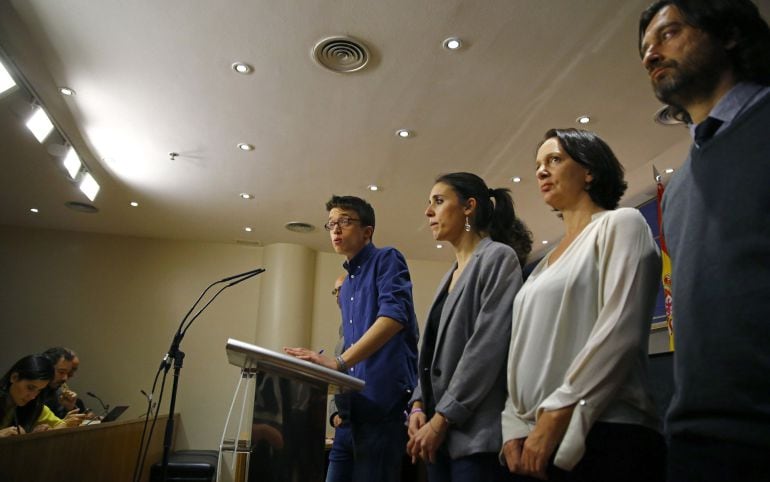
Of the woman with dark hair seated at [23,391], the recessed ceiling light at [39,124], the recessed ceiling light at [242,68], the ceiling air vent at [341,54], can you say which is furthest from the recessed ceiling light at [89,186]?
the ceiling air vent at [341,54]

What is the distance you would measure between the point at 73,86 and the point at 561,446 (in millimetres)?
3692

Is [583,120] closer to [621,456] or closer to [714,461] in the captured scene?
[621,456]

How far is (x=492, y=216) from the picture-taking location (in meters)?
1.57

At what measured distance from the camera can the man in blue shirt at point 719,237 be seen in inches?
25.1

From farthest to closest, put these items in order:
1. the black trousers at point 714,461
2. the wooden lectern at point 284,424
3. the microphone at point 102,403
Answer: the microphone at point 102,403 → the wooden lectern at point 284,424 → the black trousers at point 714,461

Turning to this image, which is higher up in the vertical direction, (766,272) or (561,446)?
(766,272)

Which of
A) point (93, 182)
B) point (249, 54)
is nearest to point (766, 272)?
point (249, 54)

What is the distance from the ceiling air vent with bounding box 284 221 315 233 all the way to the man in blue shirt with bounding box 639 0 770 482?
17.0 ft

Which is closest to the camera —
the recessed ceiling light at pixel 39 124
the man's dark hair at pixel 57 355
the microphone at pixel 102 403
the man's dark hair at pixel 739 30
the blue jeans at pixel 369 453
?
the man's dark hair at pixel 739 30

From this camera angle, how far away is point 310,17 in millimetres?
2723

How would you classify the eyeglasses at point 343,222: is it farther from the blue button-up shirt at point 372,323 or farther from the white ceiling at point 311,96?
the white ceiling at point 311,96

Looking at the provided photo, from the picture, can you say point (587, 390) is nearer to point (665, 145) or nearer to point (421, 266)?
point (665, 145)

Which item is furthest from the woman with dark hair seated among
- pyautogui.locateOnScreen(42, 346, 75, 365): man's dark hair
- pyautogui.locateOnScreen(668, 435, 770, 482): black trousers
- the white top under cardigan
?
pyautogui.locateOnScreen(668, 435, 770, 482): black trousers

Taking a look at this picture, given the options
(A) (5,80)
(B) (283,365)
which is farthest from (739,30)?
(A) (5,80)
